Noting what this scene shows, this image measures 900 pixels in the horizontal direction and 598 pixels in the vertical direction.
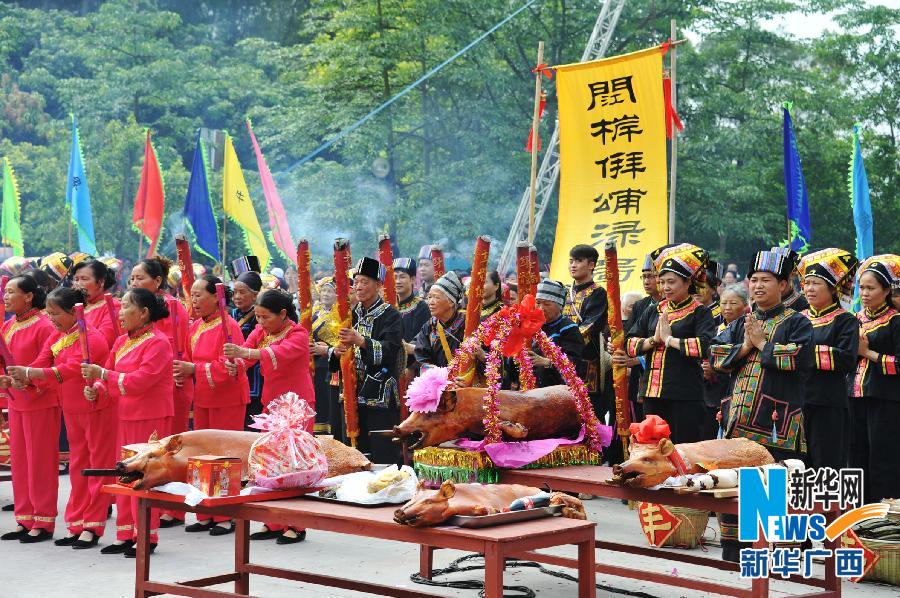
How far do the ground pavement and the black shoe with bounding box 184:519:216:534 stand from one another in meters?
0.05

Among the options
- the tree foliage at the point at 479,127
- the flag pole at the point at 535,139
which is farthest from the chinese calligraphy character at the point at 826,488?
Answer: the tree foliage at the point at 479,127

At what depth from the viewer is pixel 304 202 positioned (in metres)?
22.2

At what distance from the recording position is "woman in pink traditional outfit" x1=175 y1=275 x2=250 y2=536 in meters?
6.98

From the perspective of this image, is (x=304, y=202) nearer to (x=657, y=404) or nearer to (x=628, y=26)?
(x=628, y=26)

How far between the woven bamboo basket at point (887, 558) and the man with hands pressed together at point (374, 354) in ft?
10.1

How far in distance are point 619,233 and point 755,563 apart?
17.5 ft

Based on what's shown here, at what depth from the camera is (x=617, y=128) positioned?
10016mm

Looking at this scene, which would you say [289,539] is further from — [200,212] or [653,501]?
[200,212]

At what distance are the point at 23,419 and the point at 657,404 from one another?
12.9 ft

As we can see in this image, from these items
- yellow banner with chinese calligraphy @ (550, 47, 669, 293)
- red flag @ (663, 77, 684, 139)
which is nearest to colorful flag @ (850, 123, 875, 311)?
red flag @ (663, 77, 684, 139)

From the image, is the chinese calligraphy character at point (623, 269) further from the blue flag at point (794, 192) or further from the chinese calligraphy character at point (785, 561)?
the chinese calligraphy character at point (785, 561)

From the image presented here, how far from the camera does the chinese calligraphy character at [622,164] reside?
9.78 meters

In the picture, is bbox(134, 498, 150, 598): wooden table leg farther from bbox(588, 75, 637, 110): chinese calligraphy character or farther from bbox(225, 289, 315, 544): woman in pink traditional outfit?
bbox(588, 75, 637, 110): chinese calligraphy character

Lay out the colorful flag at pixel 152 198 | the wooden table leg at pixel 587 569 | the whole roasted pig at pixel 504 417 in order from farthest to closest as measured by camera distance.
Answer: the colorful flag at pixel 152 198 → the whole roasted pig at pixel 504 417 → the wooden table leg at pixel 587 569
